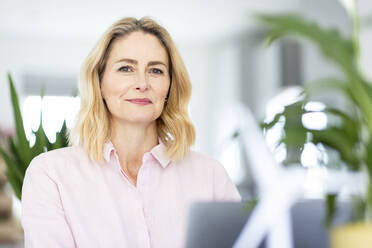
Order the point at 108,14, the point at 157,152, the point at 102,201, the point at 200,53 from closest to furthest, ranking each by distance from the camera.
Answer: the point at 102,201 < the point at 157,152 < the point at 108,14 < the point at 200,53

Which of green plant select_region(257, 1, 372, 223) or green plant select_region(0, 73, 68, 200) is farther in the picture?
green plant select_region(0, 73, 68, 200)

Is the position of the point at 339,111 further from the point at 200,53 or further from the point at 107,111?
the point at 200,53

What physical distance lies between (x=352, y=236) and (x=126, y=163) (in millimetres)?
1070

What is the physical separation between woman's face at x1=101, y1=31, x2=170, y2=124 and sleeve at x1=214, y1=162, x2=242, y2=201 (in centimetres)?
30

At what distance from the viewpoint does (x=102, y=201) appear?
5.09ft

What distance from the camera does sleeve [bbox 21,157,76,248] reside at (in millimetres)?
1413

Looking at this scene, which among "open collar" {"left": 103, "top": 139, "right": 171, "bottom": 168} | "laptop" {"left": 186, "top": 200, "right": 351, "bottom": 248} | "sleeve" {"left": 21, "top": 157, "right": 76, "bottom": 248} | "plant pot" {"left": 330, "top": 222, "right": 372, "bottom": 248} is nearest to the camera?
"plant pot" {"left": 330, "top": 222, "right": 372, "bottom": 248}

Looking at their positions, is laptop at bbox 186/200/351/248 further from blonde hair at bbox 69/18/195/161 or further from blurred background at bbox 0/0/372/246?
blurred background at bbox 0/0/372/246

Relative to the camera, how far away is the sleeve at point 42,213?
4.64 feet

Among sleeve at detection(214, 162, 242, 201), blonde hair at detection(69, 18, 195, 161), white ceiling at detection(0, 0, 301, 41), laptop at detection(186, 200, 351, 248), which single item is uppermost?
white ceiling at detection(0, 0, 301, 41)

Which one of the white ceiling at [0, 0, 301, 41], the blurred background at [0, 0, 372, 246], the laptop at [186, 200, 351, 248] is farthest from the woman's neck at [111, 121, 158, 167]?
the white ceiling at [0, 0, 301, 41]

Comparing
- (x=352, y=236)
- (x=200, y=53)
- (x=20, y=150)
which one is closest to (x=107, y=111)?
(x=20, y=150)

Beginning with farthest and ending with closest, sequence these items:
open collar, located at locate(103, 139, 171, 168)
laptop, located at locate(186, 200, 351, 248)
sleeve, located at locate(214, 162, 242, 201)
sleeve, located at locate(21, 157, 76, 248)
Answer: sleeve, located at locate(214, 162, 242, 201) → open collar, located at locate(103, 139, 171, 168) → sleeve, located at locate(21, 157, 76, 248) → laptop, located at locate(186, 200, 351, 248)

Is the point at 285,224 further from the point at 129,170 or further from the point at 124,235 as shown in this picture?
the point at 129,170
